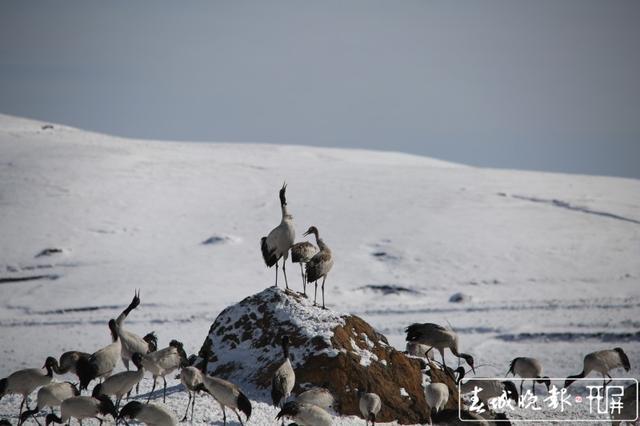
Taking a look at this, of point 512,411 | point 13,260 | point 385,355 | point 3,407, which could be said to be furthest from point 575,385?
point 13,260

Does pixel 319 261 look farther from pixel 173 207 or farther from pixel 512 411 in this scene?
pixel 173 207

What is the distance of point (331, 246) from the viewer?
2087 inches

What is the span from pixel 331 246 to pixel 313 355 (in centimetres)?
3694

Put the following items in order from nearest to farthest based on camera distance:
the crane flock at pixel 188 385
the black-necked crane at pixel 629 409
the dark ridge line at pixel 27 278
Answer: the crane flock at pixel 188 385, the black-necked crane at pixel 629 409, the dark ridge line at pixel 27 278

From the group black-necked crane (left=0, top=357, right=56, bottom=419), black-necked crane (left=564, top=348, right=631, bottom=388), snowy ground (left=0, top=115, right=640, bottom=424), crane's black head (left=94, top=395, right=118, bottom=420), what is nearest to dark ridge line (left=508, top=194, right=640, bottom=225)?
snowy ground (left=0, top=115, right=640, bottom=424)

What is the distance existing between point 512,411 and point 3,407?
1063 centimetres

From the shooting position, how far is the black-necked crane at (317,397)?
13789mm

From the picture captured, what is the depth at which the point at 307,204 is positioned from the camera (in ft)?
206

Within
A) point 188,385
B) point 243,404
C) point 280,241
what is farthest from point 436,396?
point 280,241

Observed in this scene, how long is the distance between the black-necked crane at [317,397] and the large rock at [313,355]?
128cm

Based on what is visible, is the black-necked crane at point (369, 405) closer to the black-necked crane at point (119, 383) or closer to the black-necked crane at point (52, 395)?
the black-necked crane at point (119, 383)

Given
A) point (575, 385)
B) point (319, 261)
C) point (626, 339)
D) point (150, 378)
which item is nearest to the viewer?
point (319, 261)

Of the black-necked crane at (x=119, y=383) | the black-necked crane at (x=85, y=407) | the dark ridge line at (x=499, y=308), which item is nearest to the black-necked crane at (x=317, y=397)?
the black-necked crane at (x=119, y=383)

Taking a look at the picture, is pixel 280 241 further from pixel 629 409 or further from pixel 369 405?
pixel 629 409
